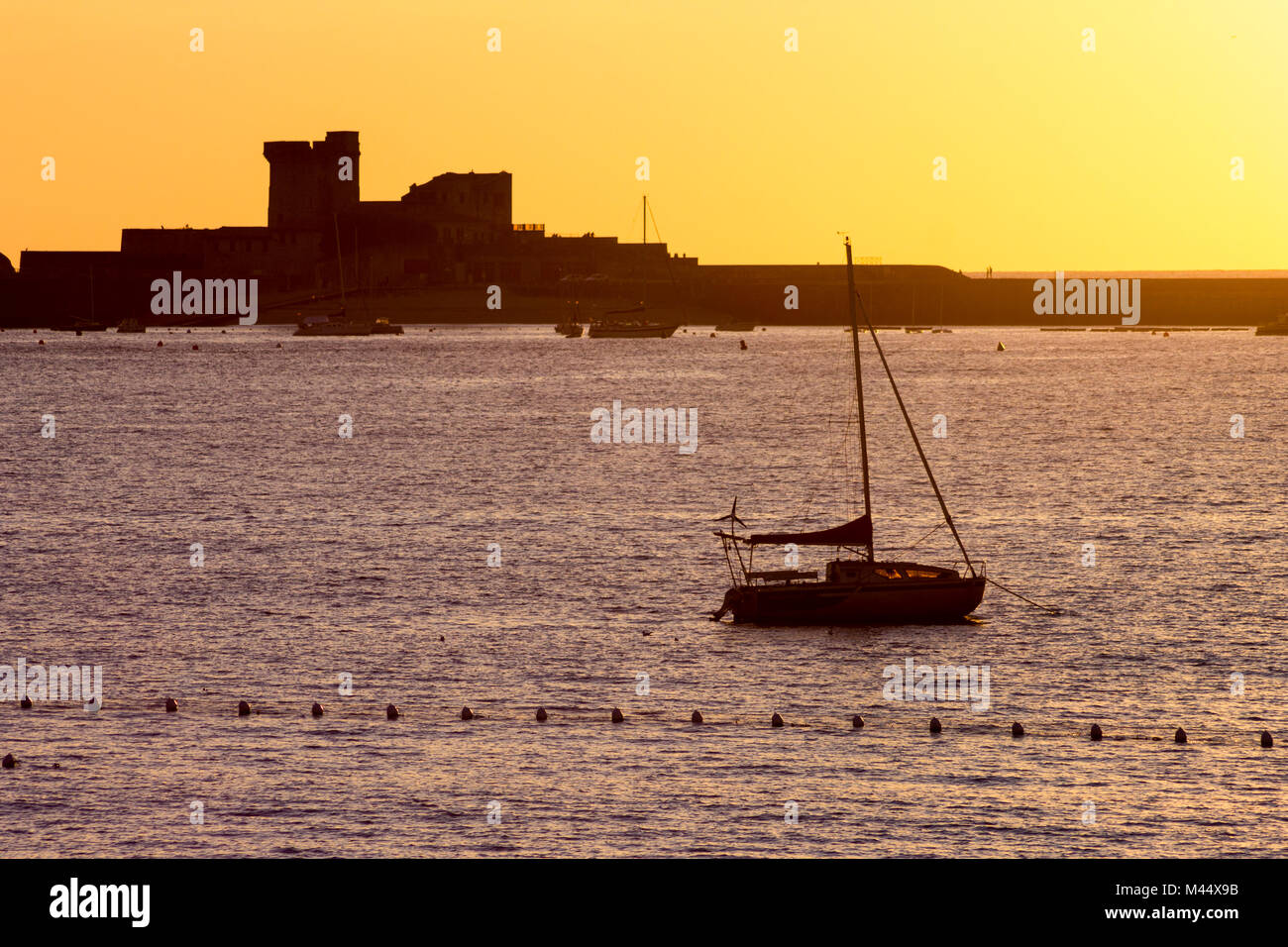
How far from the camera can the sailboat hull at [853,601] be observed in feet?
148

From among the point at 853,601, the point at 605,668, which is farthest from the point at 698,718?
the point at 853,601

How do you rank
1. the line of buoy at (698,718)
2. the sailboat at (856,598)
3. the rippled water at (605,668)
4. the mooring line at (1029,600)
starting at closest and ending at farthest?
the rippled water at (605,668), the line of buoy at (698,718), the sailboat at (856,598), the mooring line at (1029,600)

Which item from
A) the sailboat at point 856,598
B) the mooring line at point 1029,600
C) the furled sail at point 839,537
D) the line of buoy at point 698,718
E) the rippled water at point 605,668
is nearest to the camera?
the rippled water at point 605,668

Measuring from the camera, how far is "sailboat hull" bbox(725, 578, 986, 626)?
45.0m

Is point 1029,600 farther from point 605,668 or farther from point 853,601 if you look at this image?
point 605,668

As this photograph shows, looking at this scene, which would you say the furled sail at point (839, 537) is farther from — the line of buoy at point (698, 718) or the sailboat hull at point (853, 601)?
the line of buoy at point (698, 718)

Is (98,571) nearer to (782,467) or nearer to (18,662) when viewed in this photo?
(18,662)

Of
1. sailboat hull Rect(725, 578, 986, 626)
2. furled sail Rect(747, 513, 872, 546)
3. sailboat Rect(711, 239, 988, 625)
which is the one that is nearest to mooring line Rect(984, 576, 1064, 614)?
sailboat Rect(711, 239, 988, 625)

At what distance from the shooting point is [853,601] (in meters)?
44.9

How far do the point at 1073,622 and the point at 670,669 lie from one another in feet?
46.5

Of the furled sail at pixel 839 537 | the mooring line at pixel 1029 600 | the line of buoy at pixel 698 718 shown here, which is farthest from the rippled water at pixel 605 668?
the furled sail at pixel 839 537

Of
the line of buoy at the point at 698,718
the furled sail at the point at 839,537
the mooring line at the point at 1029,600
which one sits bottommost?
the line of buoy at the point at 698,718

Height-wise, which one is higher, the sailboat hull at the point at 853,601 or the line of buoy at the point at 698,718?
the sailboat hull at the point at 853,601

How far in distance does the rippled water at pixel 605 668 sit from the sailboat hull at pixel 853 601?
718 millimetres
